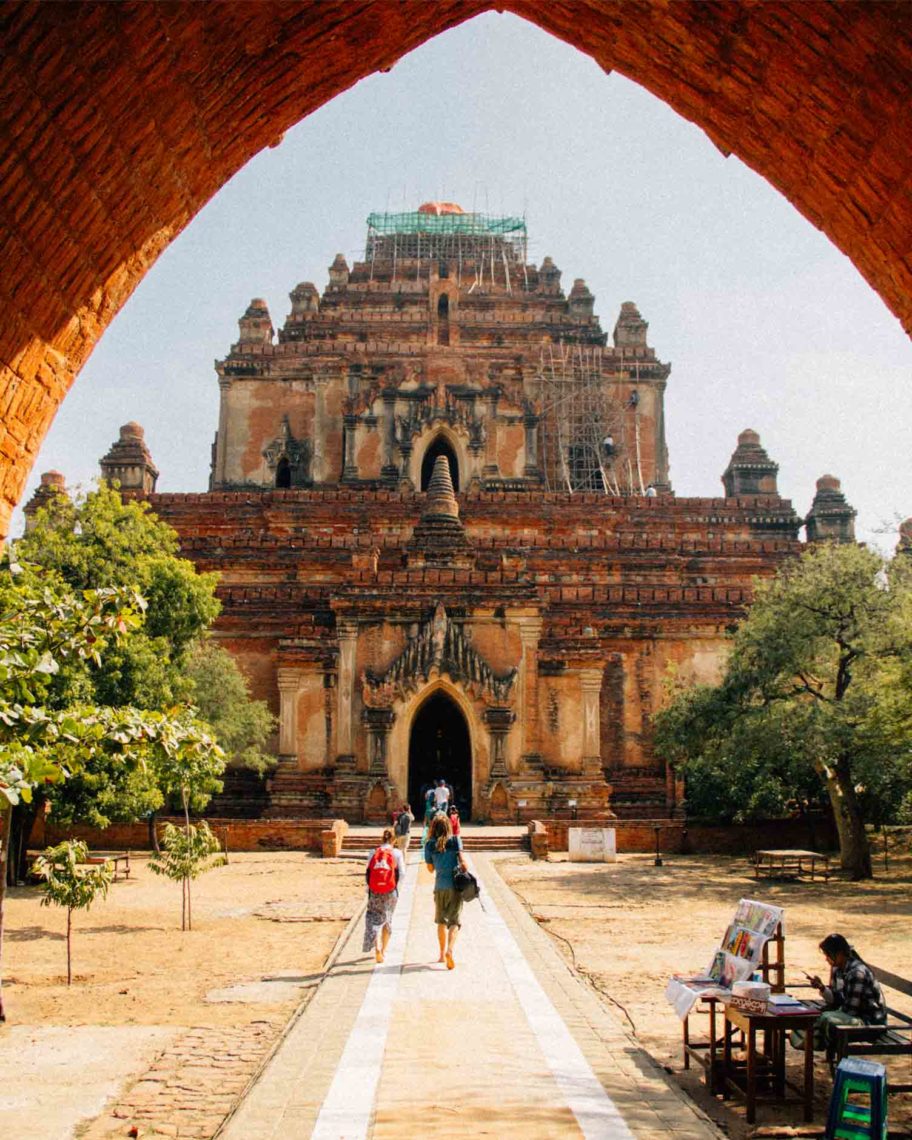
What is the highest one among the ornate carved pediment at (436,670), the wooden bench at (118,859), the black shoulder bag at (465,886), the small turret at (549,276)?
the small turret at (549,276)

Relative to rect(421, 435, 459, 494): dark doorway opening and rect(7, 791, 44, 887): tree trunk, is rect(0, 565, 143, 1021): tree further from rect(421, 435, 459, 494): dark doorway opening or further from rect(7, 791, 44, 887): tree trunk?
rect(421, 435, 459, 494): dark doorway opening

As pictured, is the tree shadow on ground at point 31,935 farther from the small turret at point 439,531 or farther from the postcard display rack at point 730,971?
the small turret at point 439,531

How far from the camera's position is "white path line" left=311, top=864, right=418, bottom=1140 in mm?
6117

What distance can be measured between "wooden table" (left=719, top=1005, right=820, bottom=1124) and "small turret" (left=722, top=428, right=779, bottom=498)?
32.5m

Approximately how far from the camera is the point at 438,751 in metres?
26.3

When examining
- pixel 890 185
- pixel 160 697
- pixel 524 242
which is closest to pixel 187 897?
pixel 160 697

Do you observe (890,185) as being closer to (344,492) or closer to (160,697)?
(160,697)

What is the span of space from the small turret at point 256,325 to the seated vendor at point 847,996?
124ft

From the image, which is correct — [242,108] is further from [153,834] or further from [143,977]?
[153,834]

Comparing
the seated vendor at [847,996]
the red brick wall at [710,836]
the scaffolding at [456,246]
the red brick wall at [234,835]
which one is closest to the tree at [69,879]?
the seated vendor at [847,996]

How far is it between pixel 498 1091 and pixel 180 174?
554 centimetres

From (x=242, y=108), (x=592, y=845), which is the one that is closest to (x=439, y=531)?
(x=592, y=845)

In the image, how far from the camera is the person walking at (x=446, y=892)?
10898mm

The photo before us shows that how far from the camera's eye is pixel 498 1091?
268 inches
